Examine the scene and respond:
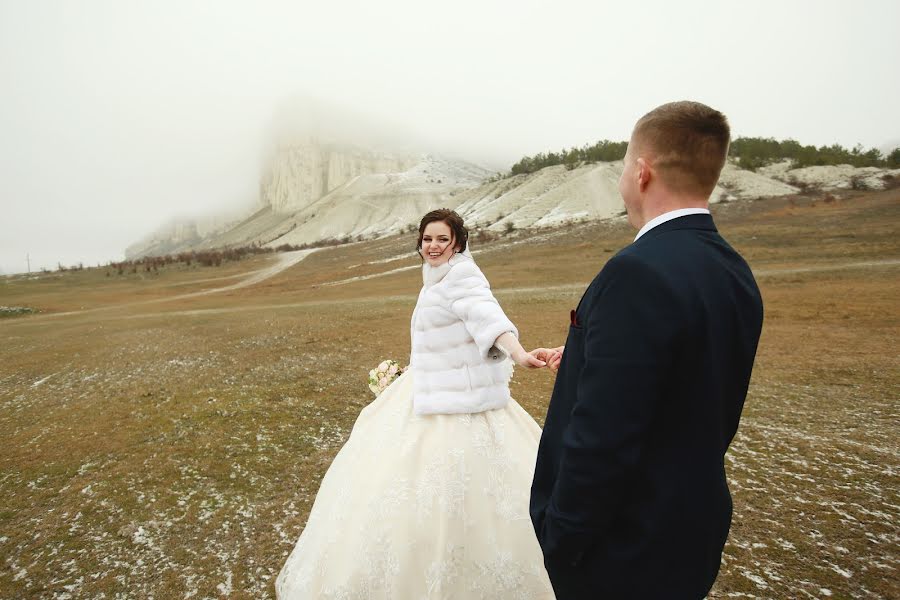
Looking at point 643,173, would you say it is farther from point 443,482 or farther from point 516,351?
point 443,482

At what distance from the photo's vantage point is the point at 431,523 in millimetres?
3639

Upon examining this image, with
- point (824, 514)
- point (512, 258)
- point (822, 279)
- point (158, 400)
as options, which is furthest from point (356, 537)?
point (512, 258)

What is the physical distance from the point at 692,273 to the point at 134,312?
37.3 metres

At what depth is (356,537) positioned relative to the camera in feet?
12.2

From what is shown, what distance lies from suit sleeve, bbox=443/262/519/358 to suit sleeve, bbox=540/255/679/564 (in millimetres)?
1553

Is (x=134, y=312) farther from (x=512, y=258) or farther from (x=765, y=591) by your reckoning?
(x=765, y=591)

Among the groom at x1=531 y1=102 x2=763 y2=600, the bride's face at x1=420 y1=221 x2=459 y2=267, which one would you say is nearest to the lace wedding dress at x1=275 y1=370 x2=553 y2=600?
the bride's face at x1=420 y1=221 x2=459 y2=267

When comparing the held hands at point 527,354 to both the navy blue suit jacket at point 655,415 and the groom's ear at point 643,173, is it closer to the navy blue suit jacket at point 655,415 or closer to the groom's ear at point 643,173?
the navy blue suit jacket at point 655,415

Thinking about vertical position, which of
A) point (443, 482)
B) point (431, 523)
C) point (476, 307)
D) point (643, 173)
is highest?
point (643, 173)

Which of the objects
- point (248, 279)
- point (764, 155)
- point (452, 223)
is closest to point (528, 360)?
point (452, 223)

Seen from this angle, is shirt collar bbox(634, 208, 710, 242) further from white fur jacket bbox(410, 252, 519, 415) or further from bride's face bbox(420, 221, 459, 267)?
bride's face bbox(420, 221, 459, 267)

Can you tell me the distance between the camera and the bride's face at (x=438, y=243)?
4.03 meters

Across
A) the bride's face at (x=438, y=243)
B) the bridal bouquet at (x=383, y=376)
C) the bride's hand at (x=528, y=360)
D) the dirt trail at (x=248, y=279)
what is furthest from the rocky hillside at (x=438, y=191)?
the bride's hand at (x=528, y=360)

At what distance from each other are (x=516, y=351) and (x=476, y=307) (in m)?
0.49
